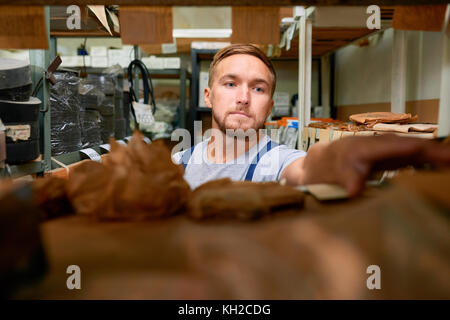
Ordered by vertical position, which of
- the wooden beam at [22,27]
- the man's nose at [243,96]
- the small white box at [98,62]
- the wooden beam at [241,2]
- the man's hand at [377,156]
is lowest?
the man's hand at [377,156]

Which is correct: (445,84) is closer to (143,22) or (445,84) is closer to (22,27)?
(143,22)

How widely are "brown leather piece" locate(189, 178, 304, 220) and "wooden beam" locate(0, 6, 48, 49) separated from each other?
347 millimetres

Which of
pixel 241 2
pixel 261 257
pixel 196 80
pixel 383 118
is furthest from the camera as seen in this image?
pixel 196 80

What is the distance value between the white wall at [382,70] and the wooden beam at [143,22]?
180 cm

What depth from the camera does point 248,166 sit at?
3.50 feet

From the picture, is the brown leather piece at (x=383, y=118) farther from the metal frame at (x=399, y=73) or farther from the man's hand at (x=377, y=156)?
the man's hand at (x=377, y=156)

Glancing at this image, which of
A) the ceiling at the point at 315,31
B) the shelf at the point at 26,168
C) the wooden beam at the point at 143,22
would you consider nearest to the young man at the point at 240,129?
the wooden beam at the point at 143,22

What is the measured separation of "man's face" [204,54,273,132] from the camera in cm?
100

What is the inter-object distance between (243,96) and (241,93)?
20mm

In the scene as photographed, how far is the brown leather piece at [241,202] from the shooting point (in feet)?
1.41

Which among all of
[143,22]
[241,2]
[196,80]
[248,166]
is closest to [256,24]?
[241,2]

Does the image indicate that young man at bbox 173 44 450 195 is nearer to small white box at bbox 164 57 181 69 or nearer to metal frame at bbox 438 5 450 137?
metal frame at bbox 438 5 450 137
